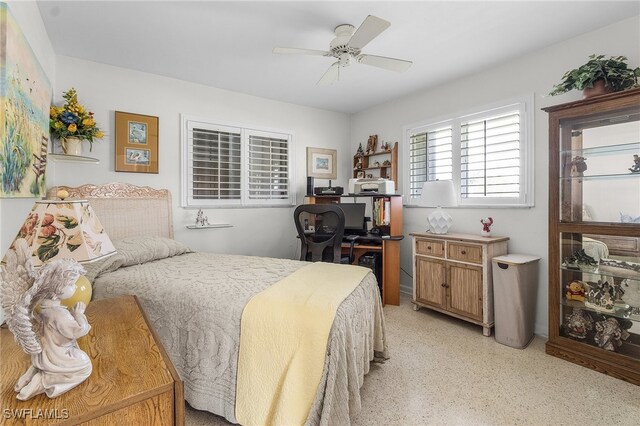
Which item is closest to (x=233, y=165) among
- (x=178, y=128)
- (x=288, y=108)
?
(x=178, y=128)

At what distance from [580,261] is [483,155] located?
1341 millimetres

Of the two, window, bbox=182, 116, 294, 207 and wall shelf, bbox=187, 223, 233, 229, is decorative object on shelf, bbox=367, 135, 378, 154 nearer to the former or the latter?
window, bbox=182, 116, 294, 207

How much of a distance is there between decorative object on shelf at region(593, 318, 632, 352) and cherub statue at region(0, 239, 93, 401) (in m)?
3.11

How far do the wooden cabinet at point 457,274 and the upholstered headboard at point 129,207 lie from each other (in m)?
2.80

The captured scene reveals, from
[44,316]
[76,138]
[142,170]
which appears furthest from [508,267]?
[76,138]

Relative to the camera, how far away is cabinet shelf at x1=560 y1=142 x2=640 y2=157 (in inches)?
83.9

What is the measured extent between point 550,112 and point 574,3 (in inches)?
28.7

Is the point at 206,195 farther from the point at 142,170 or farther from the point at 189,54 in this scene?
the point at 189,54

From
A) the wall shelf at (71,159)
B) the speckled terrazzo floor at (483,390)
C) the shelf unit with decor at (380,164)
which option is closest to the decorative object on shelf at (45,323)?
the speckled terrazzo floor at (483,390)

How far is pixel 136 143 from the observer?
315cm

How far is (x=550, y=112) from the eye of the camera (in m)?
2.42

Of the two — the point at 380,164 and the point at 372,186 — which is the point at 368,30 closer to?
the point at 372,186

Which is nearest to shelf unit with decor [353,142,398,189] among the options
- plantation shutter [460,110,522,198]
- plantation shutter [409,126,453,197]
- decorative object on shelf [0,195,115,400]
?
plantation shutter [409,126,453,197]

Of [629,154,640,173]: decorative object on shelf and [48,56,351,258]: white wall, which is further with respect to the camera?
[48,56,351,258]: white wall
